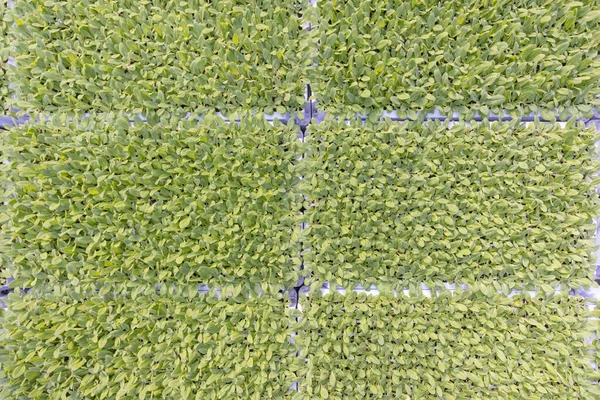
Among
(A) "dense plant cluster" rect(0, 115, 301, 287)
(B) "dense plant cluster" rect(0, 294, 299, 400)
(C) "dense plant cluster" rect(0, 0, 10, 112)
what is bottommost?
(B) "dense plant cluster" rect(0, 294, 299, 400)

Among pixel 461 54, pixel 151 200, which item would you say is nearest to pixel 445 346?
pixel 461 54

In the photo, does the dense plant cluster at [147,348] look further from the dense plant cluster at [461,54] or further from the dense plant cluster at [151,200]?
the dense plant cluster at [461,54]

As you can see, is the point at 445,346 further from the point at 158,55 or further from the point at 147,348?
the point at 158,55

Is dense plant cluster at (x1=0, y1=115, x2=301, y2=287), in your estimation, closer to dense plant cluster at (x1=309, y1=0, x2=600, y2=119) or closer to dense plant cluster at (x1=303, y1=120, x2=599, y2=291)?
dense plant cluster at (x1=303, y1=120, x2=599, y2=291)

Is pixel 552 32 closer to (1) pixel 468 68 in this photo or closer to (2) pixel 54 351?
(1) pixel 468 68

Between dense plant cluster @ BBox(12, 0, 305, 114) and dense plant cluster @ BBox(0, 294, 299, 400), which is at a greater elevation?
dense plant cluster @ BBox(12, 0, 305, 114)

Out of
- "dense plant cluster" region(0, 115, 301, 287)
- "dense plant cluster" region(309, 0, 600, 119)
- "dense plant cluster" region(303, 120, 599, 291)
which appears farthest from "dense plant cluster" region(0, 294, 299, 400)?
"dense plant cluster" region(309, 0, 600, 119)

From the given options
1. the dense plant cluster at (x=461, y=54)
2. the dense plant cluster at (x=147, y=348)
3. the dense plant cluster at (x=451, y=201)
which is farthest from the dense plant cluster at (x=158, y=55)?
the dense plant cluster at (x=147, y=348)
